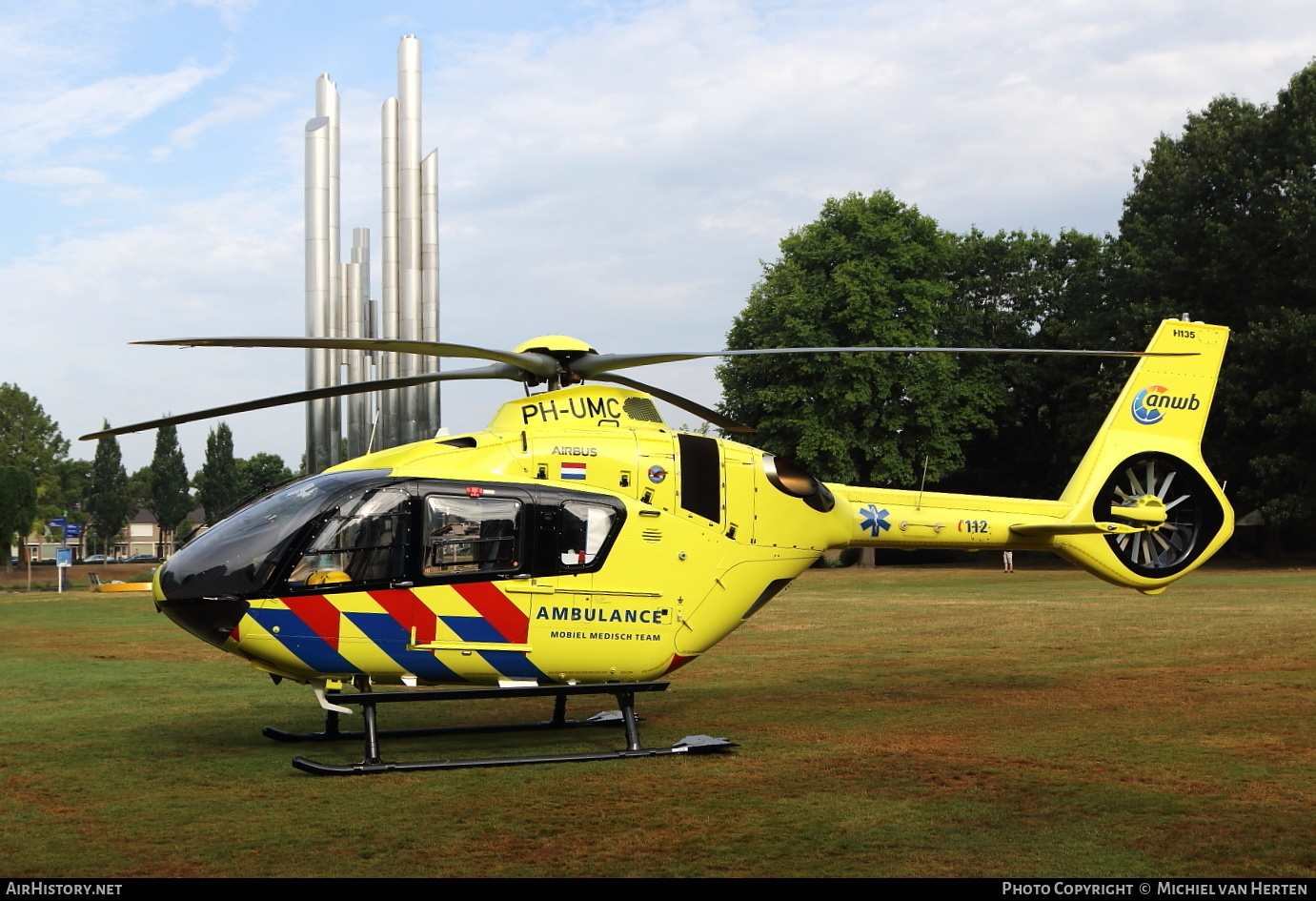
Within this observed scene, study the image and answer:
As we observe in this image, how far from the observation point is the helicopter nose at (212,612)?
30.4ft

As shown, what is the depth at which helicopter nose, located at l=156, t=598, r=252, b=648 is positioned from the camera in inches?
365

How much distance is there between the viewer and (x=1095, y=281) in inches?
2021

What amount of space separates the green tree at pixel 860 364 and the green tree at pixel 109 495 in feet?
240

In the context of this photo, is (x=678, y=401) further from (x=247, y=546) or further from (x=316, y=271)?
(x=316, y=271)

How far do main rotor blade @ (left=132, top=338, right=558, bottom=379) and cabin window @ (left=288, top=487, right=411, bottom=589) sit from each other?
1223mm

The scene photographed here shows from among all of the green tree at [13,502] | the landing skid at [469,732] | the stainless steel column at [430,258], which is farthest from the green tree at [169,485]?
the landing skid at [469,732]

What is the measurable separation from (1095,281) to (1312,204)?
11021 millimetres

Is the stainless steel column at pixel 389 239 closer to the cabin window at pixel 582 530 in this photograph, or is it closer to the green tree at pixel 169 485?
the cabin window at pixel 582 530

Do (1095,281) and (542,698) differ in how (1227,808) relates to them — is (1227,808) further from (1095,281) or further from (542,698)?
(1095,281)

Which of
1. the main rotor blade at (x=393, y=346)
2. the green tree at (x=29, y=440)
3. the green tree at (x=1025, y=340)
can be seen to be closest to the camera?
the main rotor blade at (x=393, y=346)

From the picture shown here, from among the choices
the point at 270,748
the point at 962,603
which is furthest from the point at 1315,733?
the point at 962,603

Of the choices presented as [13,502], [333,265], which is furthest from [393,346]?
[13,502]

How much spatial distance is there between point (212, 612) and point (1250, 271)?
44081 mm

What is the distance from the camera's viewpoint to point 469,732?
10984 millimetres
